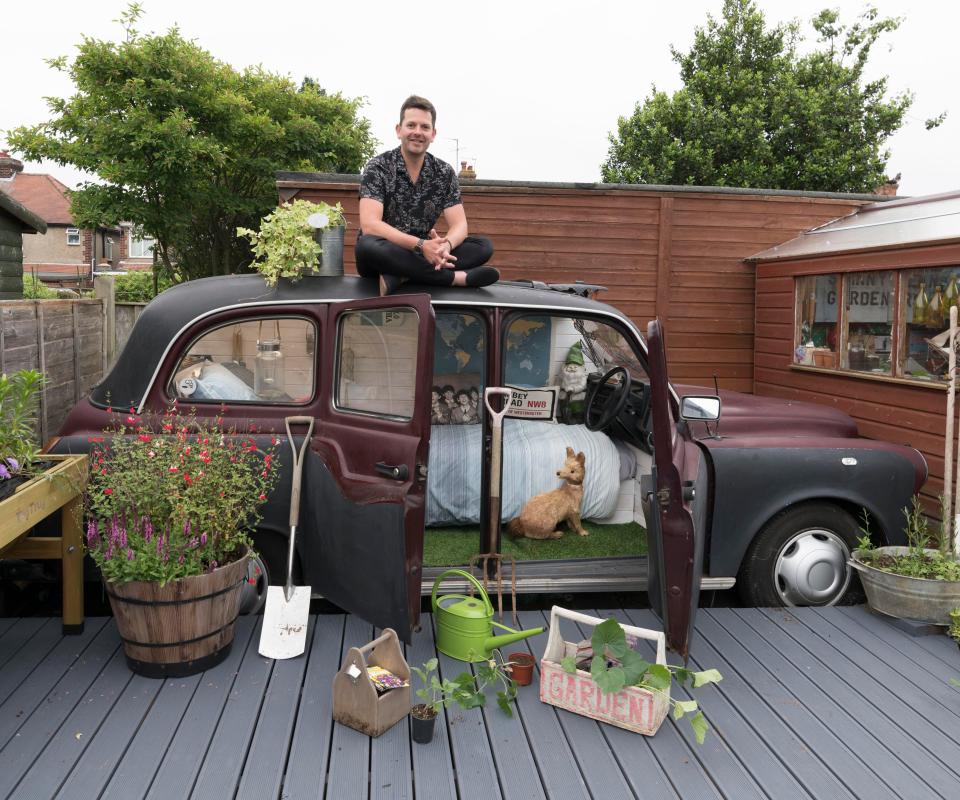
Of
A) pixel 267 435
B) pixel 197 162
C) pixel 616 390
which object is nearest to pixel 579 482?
pixel 616 390

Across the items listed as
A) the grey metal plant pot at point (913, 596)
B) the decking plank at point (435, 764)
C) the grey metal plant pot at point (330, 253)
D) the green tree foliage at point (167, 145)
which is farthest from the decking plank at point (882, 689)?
the green tree foliage at point (167, 145)

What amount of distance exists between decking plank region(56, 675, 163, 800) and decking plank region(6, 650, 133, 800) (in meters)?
0.02

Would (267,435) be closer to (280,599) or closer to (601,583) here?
(280,599)

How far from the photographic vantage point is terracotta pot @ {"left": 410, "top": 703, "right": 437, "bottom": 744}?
2961 millimetres

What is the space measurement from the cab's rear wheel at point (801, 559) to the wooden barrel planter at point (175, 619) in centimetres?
273

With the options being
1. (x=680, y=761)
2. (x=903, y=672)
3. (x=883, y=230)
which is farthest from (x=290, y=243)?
(x=883, y=230)

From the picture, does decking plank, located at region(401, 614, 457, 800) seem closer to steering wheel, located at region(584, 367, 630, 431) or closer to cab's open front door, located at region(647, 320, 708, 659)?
cab's open front door, located at region(647, 320, 708, 659)

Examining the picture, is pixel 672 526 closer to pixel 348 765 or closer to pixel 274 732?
pixel 348 765

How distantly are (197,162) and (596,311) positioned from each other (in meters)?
13.2

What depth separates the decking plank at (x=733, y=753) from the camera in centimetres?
276

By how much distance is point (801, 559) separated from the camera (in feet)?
14.5

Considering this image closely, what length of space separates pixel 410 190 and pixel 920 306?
3970 millimetres

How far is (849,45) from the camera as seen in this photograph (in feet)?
79.9

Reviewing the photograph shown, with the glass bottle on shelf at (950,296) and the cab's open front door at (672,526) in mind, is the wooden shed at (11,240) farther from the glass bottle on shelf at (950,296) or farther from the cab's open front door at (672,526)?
the glass bottle on shelf at (950,296)
